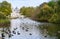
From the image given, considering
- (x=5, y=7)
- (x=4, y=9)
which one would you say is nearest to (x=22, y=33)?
(x=4, y=9)

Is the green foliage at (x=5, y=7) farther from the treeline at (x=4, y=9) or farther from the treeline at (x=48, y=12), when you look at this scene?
the treeline at (x=48, y=12)

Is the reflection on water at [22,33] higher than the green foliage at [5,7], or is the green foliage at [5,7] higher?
the green foliage at [5,7]

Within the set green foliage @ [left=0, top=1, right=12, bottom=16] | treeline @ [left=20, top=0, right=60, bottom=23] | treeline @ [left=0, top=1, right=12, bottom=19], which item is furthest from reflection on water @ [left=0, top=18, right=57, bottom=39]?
green foliage @ [left=0, top=1, right=12, bottom=16]

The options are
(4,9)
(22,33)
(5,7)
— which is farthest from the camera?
(5,7)

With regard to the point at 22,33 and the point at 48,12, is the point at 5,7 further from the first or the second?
the point at 22,33

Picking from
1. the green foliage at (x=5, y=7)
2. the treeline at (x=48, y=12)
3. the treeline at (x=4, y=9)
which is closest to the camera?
the treeline at (x=4, y=9)

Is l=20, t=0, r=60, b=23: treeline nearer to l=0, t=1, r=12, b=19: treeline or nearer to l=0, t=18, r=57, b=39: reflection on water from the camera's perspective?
l=0, t=1, r=12, b=19: treeline

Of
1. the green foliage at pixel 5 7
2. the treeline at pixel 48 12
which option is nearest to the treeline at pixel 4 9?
the green foliage at pixel 5 7

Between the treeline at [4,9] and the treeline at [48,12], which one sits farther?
the treeline at [48,12]

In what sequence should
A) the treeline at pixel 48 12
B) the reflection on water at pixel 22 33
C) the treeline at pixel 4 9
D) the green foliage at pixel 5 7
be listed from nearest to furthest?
the reflection on water at pixel 22 33, the treeline at pixel 4 9, the treeline at pixel 48 12, the green foliage at pixel 5 7

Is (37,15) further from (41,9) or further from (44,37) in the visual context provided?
(44,37)

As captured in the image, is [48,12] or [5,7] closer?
[48,12]

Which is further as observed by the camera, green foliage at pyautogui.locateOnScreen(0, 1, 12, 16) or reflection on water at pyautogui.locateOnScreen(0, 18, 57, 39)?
green foliage at pyautogui.locateOnScreen(0, 1, 12, 16)

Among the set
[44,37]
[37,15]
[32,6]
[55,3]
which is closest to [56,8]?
[55,3]
